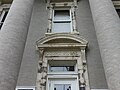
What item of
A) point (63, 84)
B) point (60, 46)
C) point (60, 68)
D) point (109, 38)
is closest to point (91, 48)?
point (60, 46)

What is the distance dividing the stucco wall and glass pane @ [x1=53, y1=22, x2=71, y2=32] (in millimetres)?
491

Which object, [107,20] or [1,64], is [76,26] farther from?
[1,64]

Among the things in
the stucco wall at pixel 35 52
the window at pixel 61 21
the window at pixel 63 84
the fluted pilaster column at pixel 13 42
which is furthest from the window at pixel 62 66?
the fluted pilaster column at pixel 13 42

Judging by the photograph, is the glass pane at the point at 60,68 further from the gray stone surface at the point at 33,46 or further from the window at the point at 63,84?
the gray stone surface at the point at 33,46

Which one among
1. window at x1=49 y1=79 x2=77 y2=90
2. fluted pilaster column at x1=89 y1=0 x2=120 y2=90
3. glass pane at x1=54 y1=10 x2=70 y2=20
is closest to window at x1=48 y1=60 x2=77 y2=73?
window at x1=49 y1=79 x2=77 y2=90

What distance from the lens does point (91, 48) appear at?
29.4 ft

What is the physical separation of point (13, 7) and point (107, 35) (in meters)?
3.38

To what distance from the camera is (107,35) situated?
20.8 feet

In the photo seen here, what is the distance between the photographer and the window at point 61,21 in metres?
10.2

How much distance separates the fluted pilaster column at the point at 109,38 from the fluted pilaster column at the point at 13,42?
2394 mm

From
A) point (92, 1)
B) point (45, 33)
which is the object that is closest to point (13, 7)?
point (45, 33)

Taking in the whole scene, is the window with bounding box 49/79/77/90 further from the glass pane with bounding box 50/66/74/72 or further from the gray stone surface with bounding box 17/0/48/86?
the gray stone surface with bounding box 17/0/48/86

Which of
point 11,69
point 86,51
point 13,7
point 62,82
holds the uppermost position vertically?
point 13,7

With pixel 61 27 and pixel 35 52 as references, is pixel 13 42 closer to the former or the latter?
pixel 35 52
